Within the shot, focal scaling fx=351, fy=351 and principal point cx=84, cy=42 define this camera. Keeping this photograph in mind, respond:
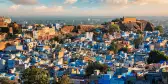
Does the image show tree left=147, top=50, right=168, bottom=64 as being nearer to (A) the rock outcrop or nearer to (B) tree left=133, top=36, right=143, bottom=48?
(B) tree left=133, top=36, right=143, bottom=48

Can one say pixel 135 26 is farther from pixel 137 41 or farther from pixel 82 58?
pixel 82 58

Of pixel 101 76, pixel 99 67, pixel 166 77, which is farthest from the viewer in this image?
pixel 99 67

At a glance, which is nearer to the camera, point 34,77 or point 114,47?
point 34,77

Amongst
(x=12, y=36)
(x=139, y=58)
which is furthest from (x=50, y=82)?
(x=12, y=36)

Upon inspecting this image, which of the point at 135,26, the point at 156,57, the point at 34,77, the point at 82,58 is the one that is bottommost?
the point at 135,26

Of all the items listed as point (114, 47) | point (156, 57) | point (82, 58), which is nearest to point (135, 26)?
point (114, 47)

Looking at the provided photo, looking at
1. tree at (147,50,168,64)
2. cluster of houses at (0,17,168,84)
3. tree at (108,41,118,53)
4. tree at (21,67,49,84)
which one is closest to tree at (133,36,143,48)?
cluster of houses at (0,17,168,84)

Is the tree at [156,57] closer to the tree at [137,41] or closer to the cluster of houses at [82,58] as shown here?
the cluster of houses at [82,58]


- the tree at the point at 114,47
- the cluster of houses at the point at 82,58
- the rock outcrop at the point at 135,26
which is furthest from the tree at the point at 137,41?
the rock outcrop at the point at 135,26

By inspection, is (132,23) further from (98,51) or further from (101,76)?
(101,76)
